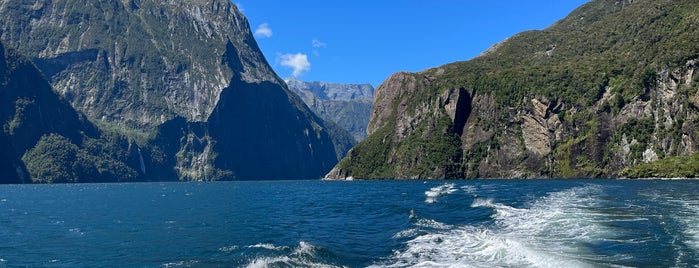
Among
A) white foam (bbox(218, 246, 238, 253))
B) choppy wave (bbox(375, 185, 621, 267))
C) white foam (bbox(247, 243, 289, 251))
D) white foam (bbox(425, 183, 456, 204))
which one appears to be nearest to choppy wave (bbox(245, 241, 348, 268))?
white foam (bbox(247, 243, 289, 251))

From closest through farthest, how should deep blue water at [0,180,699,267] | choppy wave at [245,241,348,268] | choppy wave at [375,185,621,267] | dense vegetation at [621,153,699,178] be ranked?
choppy wave at [375,185,621,267] < choppy wave at [245,241,348,268] < deep blue water at [0,180,699,267] < dense vegetation at [621,153,699,178]

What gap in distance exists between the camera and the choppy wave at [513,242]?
112 ft

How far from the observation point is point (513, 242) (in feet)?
127

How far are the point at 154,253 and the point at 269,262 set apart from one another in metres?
11.0

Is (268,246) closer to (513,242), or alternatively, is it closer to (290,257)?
(290,257)

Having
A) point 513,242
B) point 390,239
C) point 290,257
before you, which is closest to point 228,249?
point 290,257

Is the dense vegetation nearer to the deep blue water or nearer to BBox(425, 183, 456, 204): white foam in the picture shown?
BBox(425, 183, 456, 204): white foam

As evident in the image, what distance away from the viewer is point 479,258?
117 ft

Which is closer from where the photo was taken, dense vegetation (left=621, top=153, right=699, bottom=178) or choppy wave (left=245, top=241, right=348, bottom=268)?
choppy wave (left=245, top=241, right=348, bottom=268)

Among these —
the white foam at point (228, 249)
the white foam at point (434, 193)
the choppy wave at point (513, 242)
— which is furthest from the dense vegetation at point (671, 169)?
the white foam at point (228, 249)

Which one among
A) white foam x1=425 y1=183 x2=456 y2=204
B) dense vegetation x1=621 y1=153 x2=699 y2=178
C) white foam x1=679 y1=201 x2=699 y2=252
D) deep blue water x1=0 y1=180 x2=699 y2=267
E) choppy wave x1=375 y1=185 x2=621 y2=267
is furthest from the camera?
dense vegetation x1=621 y1=153 x2=699 y2=178

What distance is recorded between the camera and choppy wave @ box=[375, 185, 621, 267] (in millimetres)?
34031

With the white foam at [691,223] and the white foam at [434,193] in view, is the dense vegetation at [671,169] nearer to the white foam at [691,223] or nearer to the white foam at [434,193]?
the white foam at [434,193]

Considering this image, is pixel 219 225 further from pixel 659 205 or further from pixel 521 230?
pixel 659 205
